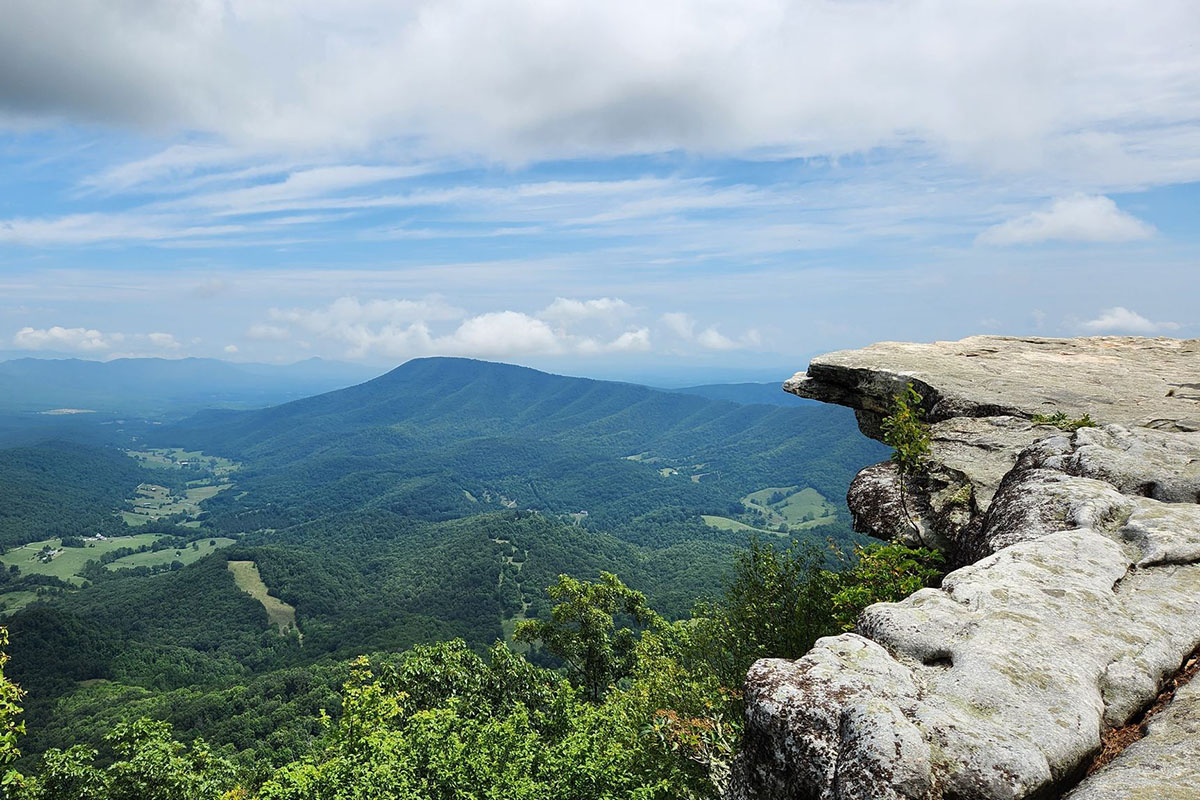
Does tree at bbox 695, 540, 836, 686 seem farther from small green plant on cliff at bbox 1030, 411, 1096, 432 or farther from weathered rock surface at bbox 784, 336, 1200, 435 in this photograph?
small green plant on cliff at bbox 1030, 411, 1096, 432

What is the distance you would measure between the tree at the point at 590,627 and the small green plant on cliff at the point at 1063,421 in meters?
26.6

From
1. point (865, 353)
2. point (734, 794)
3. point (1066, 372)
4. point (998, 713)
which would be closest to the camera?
point (998, 713)

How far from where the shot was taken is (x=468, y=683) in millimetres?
35562

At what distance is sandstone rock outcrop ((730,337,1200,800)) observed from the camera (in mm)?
5688

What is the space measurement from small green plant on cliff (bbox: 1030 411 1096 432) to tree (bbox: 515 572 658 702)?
26565 millimetres

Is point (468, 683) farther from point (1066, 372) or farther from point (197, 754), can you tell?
point (1066, 372)

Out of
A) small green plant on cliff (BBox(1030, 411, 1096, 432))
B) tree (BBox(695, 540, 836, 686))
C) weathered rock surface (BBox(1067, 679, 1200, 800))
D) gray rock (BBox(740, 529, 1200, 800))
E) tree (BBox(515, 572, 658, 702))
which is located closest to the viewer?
weathered rock surface (BBox(1067, 679, 1200, 800))

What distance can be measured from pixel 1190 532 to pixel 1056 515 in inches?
63.6

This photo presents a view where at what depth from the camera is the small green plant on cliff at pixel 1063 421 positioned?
1407 cm

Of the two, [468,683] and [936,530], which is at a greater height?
[936,530]

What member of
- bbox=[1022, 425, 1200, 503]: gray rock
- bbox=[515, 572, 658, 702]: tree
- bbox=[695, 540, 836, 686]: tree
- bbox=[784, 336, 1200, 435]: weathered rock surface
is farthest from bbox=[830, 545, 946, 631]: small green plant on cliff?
bbox=[515, 572, 658, 702]: tree

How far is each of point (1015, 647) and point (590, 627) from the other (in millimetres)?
33331

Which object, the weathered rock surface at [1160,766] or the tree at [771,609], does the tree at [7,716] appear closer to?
the tree at [771,609]

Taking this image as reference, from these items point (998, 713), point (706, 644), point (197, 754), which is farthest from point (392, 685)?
point (998, 713)
